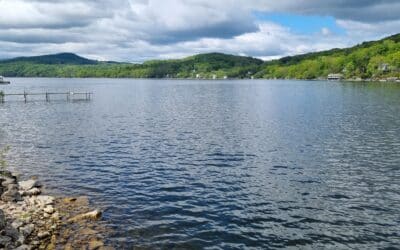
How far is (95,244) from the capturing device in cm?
2048

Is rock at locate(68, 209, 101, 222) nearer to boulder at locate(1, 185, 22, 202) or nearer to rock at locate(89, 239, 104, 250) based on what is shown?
rock at locate(89, 239, 104, 250)

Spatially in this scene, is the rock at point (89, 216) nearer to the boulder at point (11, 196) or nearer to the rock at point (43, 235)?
the rock at point (43, 235)

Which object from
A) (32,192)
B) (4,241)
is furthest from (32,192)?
(4,241)

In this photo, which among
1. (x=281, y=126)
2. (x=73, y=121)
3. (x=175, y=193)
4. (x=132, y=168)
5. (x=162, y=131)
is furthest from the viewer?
(x=73, y=121)

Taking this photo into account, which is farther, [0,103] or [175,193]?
[0,103]

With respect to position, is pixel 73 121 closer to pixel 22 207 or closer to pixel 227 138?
pixel 227 138

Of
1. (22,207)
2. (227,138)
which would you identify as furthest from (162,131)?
(22,207)

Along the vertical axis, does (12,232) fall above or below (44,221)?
above

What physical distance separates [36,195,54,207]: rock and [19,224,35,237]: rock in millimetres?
4126

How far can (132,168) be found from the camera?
36.2 meters

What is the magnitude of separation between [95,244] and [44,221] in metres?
4.55

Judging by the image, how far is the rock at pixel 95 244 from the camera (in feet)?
65.9

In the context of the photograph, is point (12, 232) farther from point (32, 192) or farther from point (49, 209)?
point (32, 192)

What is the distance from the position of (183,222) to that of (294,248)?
6954 mm
